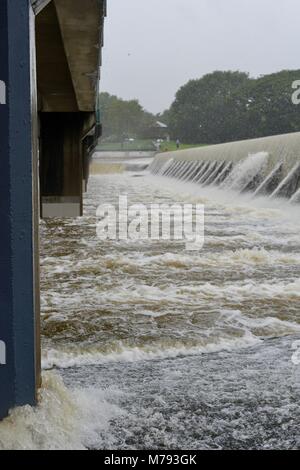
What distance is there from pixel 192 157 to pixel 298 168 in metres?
17.6

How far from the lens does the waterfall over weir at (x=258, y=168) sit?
14453mm

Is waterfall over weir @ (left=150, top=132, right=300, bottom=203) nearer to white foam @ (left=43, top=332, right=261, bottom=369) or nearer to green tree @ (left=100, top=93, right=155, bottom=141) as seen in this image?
white foam @ (left=43, top=332, right=261, bottom=369)

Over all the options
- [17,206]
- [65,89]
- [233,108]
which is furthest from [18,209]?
[233,108]

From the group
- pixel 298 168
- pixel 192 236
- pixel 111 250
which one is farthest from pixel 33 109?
pixel 298 168

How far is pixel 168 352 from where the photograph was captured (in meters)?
3.63

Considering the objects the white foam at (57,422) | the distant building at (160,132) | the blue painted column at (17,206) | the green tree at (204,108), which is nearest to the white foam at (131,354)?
the white foam at (57,422)

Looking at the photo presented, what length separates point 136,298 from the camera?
4957 mm

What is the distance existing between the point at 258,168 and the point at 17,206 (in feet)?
50.0

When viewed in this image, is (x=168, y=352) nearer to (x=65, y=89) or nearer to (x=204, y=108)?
(x=65, y=89)

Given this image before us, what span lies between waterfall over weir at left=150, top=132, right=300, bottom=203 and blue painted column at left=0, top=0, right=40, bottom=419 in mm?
11030

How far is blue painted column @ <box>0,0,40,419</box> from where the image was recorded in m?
2.28

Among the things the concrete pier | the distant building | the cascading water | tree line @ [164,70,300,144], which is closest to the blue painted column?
the concrete pier

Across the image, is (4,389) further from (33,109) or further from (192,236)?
(192,236)

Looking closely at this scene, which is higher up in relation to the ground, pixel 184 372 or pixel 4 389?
pixel 4 389
